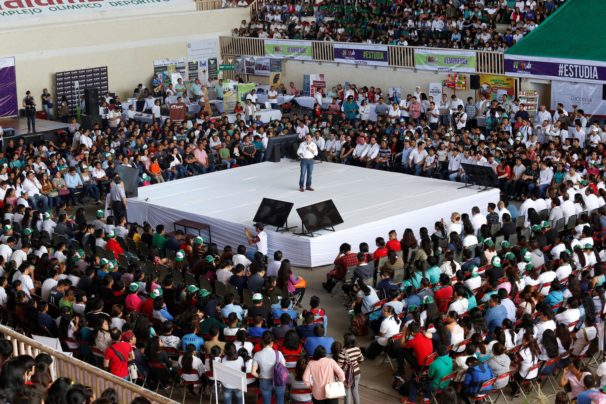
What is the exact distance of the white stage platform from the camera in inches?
702

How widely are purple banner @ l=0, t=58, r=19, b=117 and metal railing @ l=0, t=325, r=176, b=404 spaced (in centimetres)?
2084

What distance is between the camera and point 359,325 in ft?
46.6

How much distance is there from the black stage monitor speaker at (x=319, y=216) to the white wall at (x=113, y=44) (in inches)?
648

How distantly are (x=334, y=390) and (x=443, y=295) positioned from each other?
10.9ft

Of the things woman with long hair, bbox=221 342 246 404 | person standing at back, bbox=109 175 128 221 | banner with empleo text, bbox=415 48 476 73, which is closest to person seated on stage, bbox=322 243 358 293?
woman with long hair, bbox=221 342 246 404

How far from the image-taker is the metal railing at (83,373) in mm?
9102

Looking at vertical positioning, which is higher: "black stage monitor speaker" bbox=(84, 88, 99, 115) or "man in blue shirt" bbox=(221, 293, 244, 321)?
"black stage monitor speaker" bbox=(84, 88, 99, 115)

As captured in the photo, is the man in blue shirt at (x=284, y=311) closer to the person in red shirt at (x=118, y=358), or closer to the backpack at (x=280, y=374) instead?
the backpack at (x=280, y=374)

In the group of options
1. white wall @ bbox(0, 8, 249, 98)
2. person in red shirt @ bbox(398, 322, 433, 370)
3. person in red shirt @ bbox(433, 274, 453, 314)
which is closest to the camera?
person in red shirt @ bbox(398, 322, 433, 370)

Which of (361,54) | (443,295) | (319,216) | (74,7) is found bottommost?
(443,295)

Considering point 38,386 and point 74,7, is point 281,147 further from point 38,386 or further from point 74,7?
point 38,386

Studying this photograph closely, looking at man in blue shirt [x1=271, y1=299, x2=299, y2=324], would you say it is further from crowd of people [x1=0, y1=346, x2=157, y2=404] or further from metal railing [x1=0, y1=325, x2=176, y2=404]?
crowd of people [x1=0, y1=346, x2=157, y2=404]

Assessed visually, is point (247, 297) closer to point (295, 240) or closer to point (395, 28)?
point (295, 240)

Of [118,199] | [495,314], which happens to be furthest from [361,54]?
[495,314]
